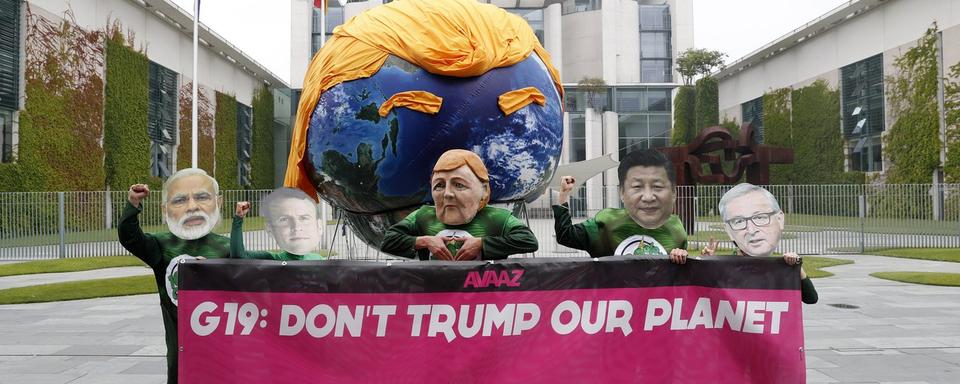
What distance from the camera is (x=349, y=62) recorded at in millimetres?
4785

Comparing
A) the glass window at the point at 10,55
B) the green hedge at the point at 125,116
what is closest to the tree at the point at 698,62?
the green hedge at the point at 125,116

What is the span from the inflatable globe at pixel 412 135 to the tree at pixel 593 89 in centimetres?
3753

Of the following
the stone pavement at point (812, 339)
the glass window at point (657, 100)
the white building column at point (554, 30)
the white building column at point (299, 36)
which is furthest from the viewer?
the white building column at point (554, 30)

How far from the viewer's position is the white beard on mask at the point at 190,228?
3.50 m

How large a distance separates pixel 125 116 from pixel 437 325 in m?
28.8

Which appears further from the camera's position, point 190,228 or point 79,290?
point 79,290

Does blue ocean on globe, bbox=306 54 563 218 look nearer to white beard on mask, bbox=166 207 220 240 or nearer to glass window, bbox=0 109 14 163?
white beard on mask, bbox=166 207 220 240

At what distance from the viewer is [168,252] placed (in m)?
3.62

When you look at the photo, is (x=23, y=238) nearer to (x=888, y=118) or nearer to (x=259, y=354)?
(x=259, y=354)

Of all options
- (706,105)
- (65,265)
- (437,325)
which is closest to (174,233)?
(437,325)

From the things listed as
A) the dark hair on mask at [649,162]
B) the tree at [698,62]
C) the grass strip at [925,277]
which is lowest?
the grass strip at [925,277]

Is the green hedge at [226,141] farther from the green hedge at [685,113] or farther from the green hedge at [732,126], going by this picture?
the green hedge at [732,126]

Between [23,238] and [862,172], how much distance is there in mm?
36096

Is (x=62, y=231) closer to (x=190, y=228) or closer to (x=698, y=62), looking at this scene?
(x=190, y=228)
